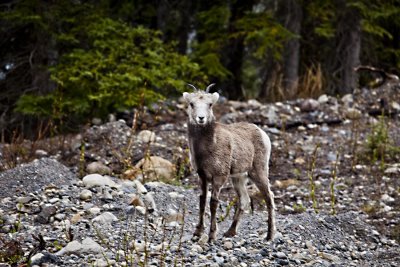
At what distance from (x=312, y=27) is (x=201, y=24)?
3.57 m

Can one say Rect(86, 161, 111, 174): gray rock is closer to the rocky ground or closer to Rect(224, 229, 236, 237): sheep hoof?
the rocky ground

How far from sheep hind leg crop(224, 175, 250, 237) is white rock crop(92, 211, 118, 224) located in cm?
126

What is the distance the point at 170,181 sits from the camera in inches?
373

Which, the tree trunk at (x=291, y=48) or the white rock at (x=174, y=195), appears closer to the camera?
the white rock at (x=174, y=195)

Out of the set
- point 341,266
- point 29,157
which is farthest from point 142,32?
point 341,266

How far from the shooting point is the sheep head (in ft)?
19.6

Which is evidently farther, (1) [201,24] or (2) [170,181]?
(1) [201,24]

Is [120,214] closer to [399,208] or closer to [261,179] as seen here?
[261,179]

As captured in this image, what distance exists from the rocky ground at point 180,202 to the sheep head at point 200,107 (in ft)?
2.88

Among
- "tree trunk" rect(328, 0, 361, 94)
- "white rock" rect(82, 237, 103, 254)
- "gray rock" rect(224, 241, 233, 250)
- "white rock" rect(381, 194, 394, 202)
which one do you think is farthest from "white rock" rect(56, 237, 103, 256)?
"tree trunk" rect(328, 0, 361, 94)

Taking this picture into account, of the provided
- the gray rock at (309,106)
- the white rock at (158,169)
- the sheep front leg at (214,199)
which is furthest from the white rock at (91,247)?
the gray rock at (309,106)

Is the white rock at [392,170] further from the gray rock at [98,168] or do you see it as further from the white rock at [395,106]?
the gray rock at [98,168]

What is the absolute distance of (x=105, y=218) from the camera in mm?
6715

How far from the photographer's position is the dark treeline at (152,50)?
12.5 metres
